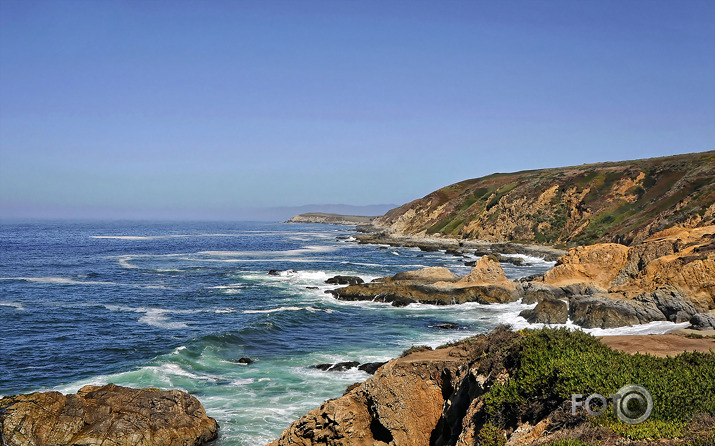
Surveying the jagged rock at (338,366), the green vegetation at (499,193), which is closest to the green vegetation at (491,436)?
the jagged rock at (338,366)

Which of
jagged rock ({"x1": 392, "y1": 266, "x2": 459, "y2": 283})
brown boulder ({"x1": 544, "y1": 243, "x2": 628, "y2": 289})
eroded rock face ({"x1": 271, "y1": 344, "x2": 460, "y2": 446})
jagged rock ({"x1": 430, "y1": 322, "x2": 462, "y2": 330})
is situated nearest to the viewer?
eroded rock face ({"x1": 271, "y1": 344, "x2": 460, "y2": 446})

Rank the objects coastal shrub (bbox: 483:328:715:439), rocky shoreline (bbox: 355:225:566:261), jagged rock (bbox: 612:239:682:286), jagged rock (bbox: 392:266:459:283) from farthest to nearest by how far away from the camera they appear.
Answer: rocky shoreline (bbox: 355:225:566:261) → jagged rock (bbox: 392:266:459:283) → jagged rock (bbox: 612:239:682:286) → coastal shrub (bbox: 483:328:715:439)

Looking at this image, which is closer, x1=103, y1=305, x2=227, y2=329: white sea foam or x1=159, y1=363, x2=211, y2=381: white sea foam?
x1=159, y1=363, x2=211, y2=381: white sea foam

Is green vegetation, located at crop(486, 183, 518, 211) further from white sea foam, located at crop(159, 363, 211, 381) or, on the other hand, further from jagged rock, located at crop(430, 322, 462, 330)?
white sea foam, located at crop(159, 363, 211, 381)

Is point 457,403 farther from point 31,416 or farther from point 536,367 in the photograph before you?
point 31,416

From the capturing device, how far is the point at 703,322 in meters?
24.5

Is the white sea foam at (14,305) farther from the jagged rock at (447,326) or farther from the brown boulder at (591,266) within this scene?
the brown boulder at (591,266)

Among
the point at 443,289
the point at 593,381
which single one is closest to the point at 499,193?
the point at 443,289

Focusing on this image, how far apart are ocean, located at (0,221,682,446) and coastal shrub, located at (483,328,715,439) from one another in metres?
9.41

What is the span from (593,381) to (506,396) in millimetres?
1754

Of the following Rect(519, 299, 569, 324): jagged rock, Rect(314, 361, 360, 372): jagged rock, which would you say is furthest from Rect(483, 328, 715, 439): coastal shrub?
Rect(519, 299, 569, 324): jagged rock

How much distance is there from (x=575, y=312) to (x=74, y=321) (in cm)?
3143

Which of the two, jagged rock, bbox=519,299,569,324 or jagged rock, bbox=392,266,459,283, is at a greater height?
jagged rock, bbox=392,266,459,283

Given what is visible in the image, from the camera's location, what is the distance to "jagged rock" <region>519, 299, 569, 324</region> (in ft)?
105
